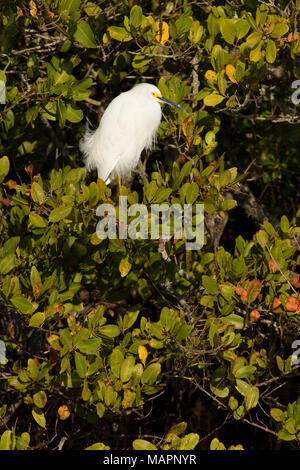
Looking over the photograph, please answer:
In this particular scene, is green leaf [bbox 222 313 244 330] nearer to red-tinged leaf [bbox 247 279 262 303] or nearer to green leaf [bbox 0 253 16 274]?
red-tinged leaf [bbox 247 279 262 303]

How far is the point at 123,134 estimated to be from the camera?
3.28 m

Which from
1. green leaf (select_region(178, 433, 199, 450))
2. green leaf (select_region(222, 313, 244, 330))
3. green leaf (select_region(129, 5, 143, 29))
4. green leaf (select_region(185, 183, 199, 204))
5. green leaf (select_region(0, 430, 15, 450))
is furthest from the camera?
green leaf (select_region(129, 5, 143, 29))

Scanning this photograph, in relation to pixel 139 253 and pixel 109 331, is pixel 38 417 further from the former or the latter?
pixel 139 253

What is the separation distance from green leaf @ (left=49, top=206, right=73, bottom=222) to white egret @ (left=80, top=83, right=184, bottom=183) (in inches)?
43.1

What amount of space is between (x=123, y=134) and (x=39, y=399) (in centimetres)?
165

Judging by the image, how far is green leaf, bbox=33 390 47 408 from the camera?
6.85 feet

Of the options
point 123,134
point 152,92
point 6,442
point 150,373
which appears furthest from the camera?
point 123,134

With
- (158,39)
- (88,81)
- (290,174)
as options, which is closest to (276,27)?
(158,39)

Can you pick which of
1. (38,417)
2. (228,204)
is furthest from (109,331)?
(228,204)

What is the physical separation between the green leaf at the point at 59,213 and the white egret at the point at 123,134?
3.59ft

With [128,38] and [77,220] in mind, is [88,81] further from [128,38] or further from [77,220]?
[77,220]

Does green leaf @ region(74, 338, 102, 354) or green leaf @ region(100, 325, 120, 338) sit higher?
green leaf @ region(74, 338, 102, 354)

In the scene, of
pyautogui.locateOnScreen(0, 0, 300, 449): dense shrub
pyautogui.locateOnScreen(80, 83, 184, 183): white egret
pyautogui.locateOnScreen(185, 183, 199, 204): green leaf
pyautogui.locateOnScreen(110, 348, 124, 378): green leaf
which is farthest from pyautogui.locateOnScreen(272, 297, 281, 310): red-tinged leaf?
pyautogui.locateOnScreen(80, 83, 184, 183): white egret

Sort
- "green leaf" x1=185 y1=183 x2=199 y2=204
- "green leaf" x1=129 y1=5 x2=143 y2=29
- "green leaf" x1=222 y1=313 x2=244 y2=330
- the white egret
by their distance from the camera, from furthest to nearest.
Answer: the white egret → "green leaf" x1=129 y1=5 x2=143 y2=29 → "green leaf" x1=222 y1=313 x2=244 y2=330 → "green leaf" x1=185 y1=183 x2=199 y2=204
